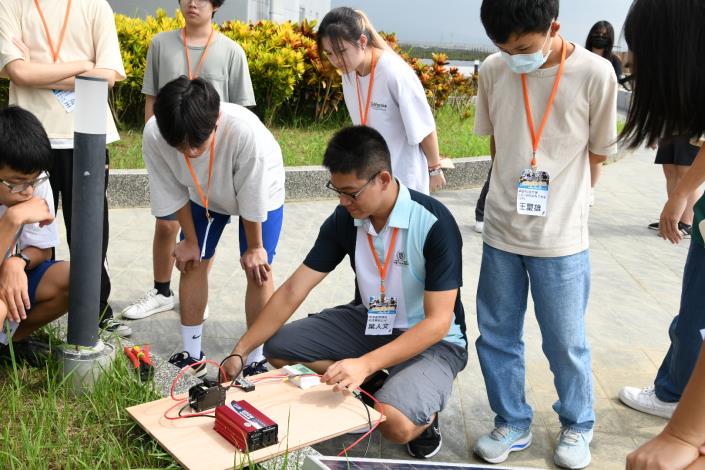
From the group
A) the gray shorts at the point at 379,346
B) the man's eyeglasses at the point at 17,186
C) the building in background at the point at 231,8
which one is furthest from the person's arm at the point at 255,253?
the building in background at the point at 231,8

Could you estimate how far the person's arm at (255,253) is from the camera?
3.78m

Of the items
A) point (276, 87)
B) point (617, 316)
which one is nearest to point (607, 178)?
point (276, 87)

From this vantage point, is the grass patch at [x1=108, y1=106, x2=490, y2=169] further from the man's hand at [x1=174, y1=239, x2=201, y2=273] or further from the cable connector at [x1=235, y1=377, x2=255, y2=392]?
the cable connector at [x1=235, y1=377, x2=255, y2=392]

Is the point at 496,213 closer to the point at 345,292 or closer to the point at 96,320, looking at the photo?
the point at 96,320

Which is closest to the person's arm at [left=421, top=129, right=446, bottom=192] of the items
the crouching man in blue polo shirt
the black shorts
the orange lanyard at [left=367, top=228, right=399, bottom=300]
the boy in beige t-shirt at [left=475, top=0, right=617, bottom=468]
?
the boy in beige t-shirt at [left=475, top=0, right=617, bottom=468]

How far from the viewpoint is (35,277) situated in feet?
12.0

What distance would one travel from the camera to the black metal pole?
3109mm

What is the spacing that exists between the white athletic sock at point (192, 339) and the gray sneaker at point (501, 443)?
1.49 m

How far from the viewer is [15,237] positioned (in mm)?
3512

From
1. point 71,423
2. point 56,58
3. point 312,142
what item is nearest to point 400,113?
point 56,58

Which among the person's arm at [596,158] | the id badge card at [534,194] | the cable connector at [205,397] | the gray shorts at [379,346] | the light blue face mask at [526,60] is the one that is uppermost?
the light blue face mask at [526,60]

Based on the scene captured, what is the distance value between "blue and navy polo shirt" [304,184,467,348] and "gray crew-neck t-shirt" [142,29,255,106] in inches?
69.0

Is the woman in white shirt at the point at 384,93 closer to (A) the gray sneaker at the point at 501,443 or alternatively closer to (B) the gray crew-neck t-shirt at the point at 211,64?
(B) the gray crew-neck t-shirt at the point at 211,64

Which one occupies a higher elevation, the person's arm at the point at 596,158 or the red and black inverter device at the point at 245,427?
the person's arm at the point at 596,158
